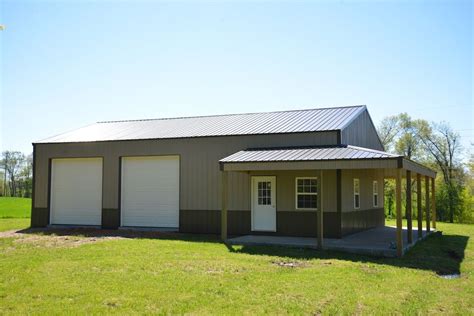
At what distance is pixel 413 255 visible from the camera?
12523 mm

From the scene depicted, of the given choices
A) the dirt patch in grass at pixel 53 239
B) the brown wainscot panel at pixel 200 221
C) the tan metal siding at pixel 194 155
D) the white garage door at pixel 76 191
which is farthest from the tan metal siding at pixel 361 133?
the white garage door at pixel 76 191

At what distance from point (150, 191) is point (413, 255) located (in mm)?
10402

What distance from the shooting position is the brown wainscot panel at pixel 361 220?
52.7 ft

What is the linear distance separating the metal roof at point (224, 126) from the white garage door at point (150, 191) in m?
1.06

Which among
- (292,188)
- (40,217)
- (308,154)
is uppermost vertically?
(308,154)

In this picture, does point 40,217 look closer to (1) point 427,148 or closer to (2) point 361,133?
(2) point 361,133

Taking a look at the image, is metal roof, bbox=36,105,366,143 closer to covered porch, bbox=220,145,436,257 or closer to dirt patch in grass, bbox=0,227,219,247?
covered porch, bbox=220,145,436,257

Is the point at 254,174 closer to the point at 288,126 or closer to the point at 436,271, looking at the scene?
the point at 288,126

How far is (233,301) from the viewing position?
24.3ft

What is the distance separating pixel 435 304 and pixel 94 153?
15.6m

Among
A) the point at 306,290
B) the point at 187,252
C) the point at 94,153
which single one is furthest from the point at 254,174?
the point at 306,290

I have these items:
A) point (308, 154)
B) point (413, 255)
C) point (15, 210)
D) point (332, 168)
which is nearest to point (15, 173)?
point (15, 210)

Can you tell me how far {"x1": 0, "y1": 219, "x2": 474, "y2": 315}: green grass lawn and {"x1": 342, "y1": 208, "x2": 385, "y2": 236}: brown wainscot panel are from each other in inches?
113

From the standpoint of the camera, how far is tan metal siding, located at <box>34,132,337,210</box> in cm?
1694
